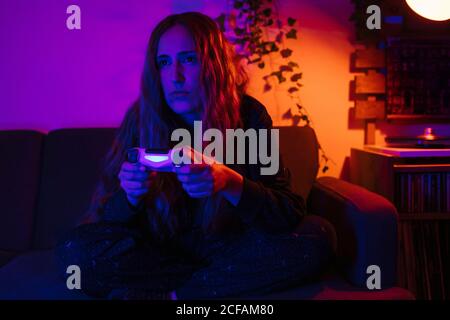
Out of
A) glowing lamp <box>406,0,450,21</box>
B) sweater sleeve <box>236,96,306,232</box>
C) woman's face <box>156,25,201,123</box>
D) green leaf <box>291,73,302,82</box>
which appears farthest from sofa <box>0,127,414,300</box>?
glowing lamp <box>406,0,450,21</box>

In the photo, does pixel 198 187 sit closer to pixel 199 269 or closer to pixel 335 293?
pixel 199 269

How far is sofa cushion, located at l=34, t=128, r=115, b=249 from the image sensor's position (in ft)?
4.36

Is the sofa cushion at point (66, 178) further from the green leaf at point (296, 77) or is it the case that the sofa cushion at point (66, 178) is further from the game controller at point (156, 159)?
the green leaf at point (296, 77)

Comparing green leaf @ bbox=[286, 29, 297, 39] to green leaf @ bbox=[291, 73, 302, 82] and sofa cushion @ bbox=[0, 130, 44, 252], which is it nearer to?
green leaf @ bbox=[291, 73, 302, 82]

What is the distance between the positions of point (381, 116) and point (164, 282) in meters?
1.17

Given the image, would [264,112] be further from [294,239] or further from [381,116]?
[381,116]

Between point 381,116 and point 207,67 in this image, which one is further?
point 381,116

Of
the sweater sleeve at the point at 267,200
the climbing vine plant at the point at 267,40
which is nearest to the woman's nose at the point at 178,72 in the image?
the sweater sleeve at the point at 267,200

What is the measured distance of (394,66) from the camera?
1.62 m

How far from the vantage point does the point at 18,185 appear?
1.36m

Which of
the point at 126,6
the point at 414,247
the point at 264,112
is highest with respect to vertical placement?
the point at 126,6

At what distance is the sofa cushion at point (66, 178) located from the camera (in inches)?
52.3

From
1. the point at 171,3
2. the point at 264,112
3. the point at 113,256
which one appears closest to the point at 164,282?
the point at 113,256

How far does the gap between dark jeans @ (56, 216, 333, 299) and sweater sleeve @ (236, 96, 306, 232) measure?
0.03 m
